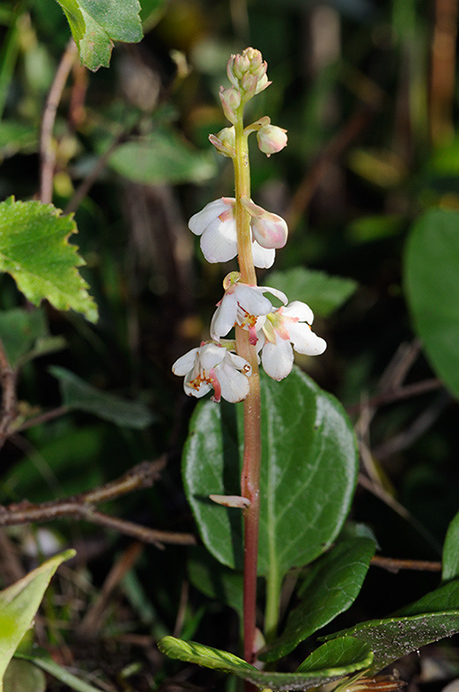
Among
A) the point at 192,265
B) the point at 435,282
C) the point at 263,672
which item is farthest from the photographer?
the point at 192,265

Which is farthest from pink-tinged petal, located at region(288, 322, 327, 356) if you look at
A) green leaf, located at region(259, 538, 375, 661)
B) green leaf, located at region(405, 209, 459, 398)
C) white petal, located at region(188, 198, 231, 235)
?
green leaf, located at region(405, 209, 459, 398)

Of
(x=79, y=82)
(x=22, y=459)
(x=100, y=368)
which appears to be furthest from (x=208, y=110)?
(x=22, y=459)

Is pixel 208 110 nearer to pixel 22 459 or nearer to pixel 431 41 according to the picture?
pixel 431 41

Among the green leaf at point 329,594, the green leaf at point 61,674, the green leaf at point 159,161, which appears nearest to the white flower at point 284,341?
the green leaf at point 329,594

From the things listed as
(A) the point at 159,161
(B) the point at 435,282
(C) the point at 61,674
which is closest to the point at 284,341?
(C) the point at 61,674

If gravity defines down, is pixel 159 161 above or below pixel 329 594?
above

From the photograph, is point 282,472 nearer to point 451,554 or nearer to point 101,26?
point 451,554

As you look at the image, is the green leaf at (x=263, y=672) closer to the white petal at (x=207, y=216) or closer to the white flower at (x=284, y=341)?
the white flower at (x=284, y=341)
